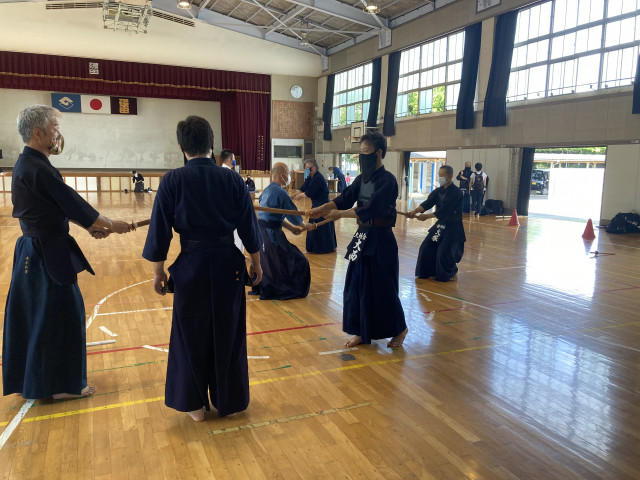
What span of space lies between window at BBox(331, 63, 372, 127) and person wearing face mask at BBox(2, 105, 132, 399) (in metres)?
22.1

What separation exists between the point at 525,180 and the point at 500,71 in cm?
372

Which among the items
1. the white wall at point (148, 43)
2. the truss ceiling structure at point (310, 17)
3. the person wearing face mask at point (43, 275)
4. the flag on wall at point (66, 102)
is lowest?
the person wearing face mask at point (43, 275)

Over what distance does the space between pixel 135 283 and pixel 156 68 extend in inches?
799

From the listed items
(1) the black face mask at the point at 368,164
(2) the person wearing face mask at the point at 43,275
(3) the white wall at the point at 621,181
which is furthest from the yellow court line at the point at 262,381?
(3) the white wall at the point at 621,181

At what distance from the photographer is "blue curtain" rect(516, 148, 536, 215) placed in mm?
16156

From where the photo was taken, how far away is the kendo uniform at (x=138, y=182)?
23.4 m

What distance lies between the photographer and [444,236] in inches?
276

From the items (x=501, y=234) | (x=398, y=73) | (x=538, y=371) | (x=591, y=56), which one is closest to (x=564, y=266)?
(x=501, y=234)

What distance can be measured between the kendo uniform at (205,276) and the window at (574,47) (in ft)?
45.4

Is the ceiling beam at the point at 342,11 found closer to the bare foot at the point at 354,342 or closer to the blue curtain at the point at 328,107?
the blue curtain at the point at 328,107

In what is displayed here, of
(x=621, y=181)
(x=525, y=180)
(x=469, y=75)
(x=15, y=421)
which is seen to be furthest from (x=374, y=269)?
(x=469, y=75)

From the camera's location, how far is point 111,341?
446 centimetres

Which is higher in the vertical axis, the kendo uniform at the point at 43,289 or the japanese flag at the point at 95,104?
the japanese flag at the point at 95,104

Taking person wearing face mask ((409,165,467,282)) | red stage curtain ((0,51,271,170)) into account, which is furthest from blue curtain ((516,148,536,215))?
red stage curtain ((0,51,271,170))
